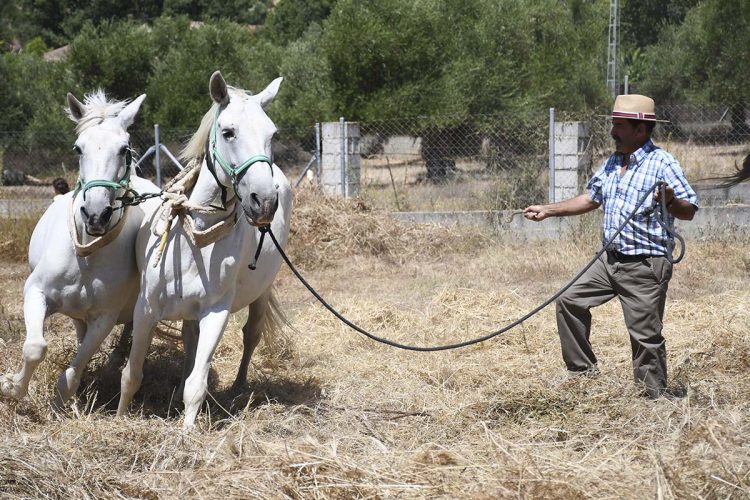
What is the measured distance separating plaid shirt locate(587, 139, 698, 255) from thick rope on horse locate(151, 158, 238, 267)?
209cm

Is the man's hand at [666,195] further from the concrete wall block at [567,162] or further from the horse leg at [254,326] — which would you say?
the concrete wall block at [567,162]

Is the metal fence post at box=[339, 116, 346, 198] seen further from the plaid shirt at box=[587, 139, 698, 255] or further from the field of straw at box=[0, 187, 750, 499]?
the plaid shirt at box=[587, 139, 698, 255]

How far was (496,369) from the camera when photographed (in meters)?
6.16

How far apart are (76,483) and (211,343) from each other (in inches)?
44.4

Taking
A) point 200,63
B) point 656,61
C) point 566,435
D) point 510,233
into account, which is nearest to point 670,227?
point 566,435

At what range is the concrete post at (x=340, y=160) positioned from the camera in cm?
1296

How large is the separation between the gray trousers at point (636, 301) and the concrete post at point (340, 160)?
7.98m

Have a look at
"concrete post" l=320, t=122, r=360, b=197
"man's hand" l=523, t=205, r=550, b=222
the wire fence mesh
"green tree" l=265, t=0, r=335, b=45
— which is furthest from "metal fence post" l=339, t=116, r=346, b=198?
"green tree" l=265, t=0, r=335, b=45

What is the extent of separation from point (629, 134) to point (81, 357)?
3.28 meters

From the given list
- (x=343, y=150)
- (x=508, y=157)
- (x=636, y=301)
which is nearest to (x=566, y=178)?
(x=508, y=157)

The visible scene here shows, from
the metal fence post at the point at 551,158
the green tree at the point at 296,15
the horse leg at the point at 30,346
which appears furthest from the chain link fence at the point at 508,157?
the green tree at the point at 296,15

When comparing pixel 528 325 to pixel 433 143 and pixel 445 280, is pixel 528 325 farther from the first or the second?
pixel 433 143

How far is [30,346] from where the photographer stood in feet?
15.7

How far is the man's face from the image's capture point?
16.1 ft
